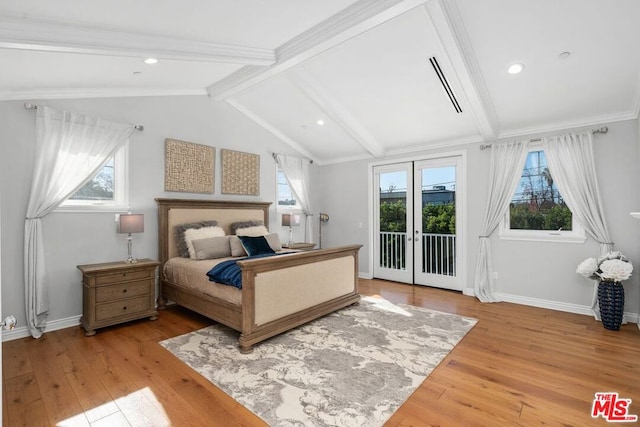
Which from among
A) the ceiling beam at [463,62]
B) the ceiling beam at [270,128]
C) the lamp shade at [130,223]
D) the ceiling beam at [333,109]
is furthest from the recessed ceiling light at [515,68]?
the lamp shade at [130,223]

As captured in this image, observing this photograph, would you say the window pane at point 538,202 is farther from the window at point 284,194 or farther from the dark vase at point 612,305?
the window at point 284,194

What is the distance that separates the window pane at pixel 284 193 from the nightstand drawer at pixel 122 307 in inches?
119

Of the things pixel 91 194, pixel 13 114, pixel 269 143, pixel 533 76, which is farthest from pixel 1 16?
pixel 533 76

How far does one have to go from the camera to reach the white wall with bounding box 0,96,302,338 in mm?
3416

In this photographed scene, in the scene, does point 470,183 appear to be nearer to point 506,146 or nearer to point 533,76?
point 506,146

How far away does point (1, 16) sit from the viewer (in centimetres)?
231

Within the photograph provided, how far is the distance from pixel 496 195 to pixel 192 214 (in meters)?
4.44

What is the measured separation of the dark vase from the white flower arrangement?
0.09 metres

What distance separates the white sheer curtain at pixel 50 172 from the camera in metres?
3.45

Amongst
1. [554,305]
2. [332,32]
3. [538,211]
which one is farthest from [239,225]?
[554,305]

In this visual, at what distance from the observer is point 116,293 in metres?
3.67

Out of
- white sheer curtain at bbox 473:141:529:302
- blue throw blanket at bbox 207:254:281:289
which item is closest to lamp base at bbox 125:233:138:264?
blue throw blanket at bbox 207:254:281:289

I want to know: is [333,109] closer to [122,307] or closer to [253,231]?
[253,231]

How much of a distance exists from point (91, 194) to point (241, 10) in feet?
9.49
